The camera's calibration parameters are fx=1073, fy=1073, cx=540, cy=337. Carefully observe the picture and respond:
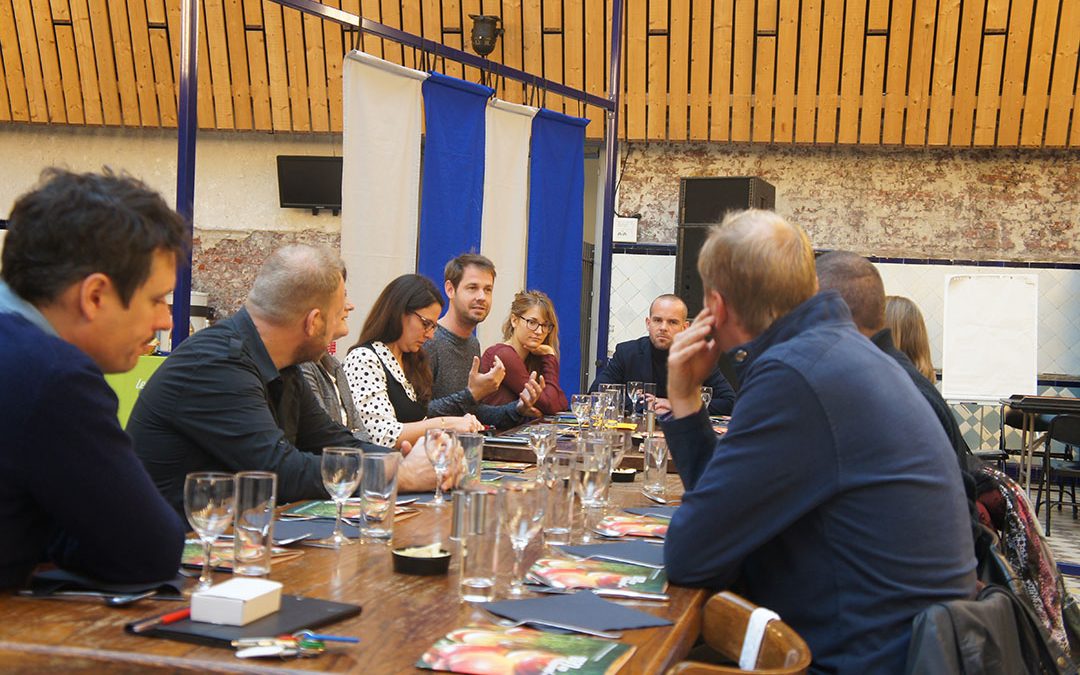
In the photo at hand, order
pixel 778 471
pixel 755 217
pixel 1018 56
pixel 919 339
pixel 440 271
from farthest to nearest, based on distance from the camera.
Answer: pixel 1018 56 < pixel 440 271 < pixel 919 339 < pixel 755 217 < pixel 778 471

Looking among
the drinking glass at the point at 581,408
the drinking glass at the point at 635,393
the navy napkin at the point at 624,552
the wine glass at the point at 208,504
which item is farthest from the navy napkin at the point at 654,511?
the drinking glass at the point at 635,393

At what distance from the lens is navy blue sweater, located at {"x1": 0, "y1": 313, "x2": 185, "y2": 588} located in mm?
1559

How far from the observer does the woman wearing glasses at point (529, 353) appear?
531 centimetres

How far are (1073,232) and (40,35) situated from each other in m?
9.34

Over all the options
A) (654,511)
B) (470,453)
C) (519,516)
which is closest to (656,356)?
(654,511)

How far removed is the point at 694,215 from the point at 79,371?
7433mm

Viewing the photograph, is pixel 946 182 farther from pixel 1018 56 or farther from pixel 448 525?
pixel 448 525

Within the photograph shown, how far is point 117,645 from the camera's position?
136cm

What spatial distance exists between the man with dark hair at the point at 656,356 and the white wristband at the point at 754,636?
4.25 meters

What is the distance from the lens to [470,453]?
2613 millimetres

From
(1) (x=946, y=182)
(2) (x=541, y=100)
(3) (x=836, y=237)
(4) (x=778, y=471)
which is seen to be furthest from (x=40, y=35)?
(4) (x=778, y=471)

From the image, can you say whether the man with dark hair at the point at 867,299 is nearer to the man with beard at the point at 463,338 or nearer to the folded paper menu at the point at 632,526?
the folded paper menu at the point at 632,526

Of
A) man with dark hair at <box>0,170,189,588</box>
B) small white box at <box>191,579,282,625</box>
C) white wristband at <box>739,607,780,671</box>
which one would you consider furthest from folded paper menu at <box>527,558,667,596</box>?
man with dark hair at <box>0,170,189,588</box>

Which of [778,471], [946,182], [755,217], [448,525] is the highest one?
[946,182]
